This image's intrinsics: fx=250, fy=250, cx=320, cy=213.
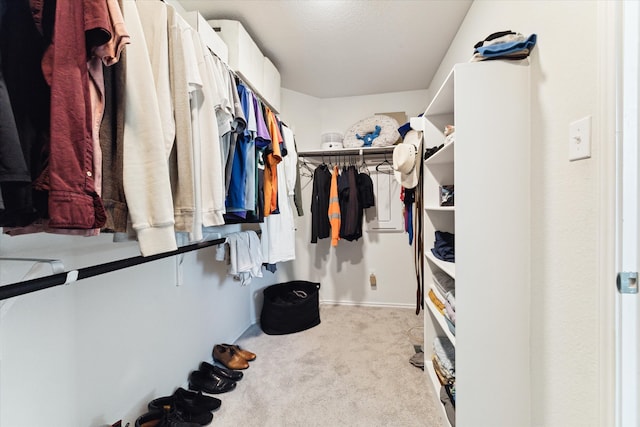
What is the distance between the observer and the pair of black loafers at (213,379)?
150 cm

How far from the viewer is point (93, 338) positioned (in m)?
1.00

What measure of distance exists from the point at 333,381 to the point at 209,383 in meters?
0.76

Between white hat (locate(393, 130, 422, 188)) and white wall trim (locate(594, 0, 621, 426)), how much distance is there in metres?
1.08

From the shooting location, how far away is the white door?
0.66 metres

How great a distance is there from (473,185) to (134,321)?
1.65 m

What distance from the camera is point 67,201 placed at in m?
0.51

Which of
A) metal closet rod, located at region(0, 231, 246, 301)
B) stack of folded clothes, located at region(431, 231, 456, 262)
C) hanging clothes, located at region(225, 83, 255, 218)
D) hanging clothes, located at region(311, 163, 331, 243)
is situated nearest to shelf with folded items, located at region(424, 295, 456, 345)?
stack of folded clothes, located at region(431, 231, 456, 262)

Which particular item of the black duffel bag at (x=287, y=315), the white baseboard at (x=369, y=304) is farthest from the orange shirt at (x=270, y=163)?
the white baseboard at (x=369, y=304)

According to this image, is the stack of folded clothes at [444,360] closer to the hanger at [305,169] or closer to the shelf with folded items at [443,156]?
the shelf with folded items at [443,156]

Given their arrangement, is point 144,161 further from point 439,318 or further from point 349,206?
point 349,206

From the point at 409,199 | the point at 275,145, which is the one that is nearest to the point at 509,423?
the point at 409,199

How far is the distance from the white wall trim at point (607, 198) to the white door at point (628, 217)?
0.01m

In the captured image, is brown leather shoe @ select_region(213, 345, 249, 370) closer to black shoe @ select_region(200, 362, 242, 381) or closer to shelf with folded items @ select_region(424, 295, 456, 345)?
black shoe @ select_region(200, 362, 242, 381)

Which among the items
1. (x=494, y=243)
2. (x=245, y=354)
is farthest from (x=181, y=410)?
(x=494, y=243)
